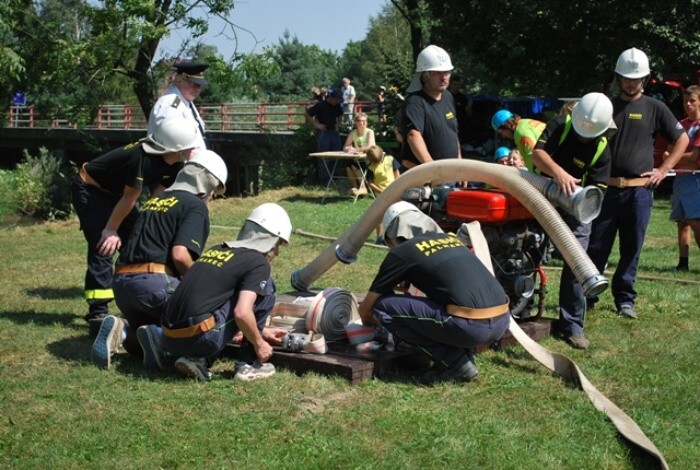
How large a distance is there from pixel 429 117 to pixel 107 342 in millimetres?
3227

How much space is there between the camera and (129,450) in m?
4.99

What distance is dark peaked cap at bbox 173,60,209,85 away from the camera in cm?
838

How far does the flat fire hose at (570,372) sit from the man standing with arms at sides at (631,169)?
1.53 meters

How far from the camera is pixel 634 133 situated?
777 cm

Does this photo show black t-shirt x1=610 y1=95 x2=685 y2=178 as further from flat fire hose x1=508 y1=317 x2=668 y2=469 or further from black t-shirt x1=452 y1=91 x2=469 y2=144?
black t-shirt x1=452 y1=91 x2=469 y2=144

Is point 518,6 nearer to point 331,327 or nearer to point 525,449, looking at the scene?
point 331,327

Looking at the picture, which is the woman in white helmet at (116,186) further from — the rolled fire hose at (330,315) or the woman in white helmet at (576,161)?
the woman in white helmet at (576,161)

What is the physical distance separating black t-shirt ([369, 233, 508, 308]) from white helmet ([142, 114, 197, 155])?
2082 mm

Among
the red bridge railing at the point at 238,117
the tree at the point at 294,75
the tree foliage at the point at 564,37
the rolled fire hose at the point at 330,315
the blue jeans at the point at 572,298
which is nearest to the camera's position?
the rolled fire hose at the point at 330,315

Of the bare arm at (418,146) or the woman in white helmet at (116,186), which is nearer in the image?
the woman in white helmet at (116,186)

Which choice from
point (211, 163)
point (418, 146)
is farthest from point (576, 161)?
point (211, 163)

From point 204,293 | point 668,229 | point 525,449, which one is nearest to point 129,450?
point 204,293

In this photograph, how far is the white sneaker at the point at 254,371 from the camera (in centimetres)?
616

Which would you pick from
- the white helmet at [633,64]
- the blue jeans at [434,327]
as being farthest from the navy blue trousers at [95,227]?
the white helmet at [633,64]
